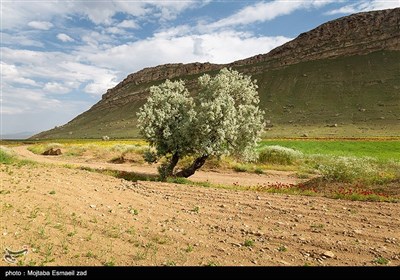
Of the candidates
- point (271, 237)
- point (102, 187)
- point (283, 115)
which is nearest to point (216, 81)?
point (102, 187)

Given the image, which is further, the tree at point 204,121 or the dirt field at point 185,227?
the tree at point 204,121

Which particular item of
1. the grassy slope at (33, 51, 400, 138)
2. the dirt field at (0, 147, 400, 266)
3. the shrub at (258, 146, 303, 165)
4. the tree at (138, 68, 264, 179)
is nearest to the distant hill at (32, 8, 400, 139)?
the grassy slope at (33, 51, 400, 138)

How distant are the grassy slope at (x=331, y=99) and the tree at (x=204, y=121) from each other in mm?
66699

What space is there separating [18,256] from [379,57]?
158282 millimetres

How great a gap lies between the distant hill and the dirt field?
76.3 metres

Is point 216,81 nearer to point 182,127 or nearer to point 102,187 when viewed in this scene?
point 182,127

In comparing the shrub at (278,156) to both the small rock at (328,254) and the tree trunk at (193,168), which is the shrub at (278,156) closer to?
the tree trunk at (193,168)

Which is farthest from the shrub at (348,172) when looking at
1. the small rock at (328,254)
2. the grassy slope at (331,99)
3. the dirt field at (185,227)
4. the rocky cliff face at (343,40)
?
the rocky cliff face at (343,40)

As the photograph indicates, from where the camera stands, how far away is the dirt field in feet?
31.6

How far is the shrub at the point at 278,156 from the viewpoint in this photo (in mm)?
38406

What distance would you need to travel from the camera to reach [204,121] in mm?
24094

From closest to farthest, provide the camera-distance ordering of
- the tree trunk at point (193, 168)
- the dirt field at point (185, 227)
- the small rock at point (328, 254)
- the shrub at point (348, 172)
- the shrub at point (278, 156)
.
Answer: the dirt field at point (185, 227), the small rock at point (328, 254), the shrub at point (348, 172), the tree trunk at point (193, 168), the shrub at point (278, 156)

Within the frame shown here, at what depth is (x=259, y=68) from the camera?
172250 millimetres

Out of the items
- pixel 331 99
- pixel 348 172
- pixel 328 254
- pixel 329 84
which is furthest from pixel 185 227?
pixel 329 84
